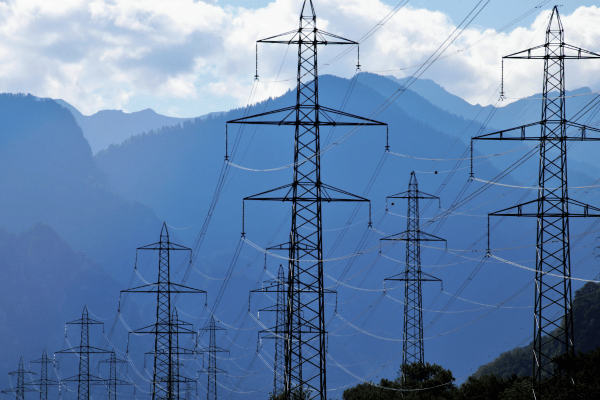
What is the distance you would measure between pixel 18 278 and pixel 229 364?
198 ft

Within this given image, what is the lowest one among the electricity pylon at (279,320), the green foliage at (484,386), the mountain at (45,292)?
the green foliage at (484,386)

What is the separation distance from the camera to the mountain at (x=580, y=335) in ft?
268

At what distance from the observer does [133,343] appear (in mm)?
180750

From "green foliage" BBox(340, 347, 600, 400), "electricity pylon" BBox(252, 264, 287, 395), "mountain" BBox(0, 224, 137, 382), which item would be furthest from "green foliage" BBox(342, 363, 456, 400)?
"mountain" BBox(0, 224, 137, 382)

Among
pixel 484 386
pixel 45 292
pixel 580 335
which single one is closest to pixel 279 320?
pixel 484 386

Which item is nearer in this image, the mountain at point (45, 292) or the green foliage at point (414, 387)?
the green foliage at point (414, 387)

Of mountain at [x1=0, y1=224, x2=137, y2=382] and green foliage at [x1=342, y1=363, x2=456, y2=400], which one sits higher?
mountain at [x1=0, y1=224, x2=137, y2=382]

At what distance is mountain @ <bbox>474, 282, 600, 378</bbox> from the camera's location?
268ft

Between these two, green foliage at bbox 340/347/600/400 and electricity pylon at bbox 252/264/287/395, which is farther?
electricity pylon at bbox 252/264/287/395

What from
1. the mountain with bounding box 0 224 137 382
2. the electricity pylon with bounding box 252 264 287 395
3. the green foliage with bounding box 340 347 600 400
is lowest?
the green foliage with bounding box 340 347 600 400

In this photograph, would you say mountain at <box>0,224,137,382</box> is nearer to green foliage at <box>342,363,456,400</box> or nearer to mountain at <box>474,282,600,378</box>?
mountain at <box>474,282,600,378</box>

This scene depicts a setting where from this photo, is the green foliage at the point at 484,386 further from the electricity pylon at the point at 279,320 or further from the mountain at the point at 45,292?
the mountain at the point at 45,292

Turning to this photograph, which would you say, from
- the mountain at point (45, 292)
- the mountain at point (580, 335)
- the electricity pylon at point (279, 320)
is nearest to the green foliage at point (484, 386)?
the electricity pylon at point (279, 320)

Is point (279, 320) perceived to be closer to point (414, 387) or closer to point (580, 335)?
point (414, 387)
